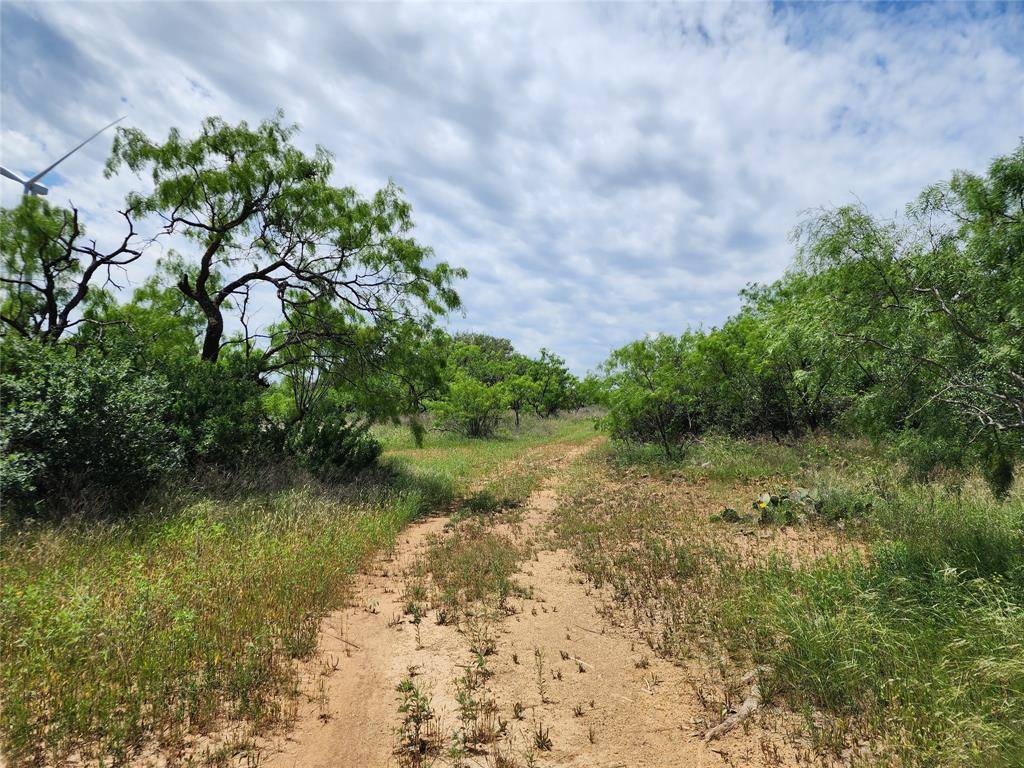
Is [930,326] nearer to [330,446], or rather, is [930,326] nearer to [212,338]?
[330,446]

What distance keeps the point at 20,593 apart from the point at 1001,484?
11.6 m

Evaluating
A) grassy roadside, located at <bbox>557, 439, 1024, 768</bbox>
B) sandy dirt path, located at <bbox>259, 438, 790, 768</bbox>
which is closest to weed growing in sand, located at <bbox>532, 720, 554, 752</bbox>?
sandy dirt path, located at <bbox>259, 438, 790, 768</bbox>

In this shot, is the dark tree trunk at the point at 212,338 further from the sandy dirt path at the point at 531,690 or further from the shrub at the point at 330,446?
the sandy dirt path at the point at 531,690

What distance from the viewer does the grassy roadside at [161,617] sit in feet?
11.6

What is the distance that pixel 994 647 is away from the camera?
4055mm

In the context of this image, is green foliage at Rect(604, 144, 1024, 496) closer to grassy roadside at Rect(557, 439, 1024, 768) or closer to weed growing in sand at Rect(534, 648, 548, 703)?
grassy roadside at Rect(557, 439, 1024, 768)

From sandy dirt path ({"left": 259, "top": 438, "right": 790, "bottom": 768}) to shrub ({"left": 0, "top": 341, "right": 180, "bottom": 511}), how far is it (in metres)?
4.79

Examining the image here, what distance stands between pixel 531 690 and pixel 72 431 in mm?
7980

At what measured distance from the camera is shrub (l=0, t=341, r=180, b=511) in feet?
22.6

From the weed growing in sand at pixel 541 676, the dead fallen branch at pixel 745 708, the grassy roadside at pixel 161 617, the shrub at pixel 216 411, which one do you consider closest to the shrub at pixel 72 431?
Result: the grassy roadside at pixel 161 617

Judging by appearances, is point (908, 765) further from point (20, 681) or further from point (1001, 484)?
point (20, 681)

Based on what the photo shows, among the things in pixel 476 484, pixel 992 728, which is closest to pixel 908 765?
pixel 992 728

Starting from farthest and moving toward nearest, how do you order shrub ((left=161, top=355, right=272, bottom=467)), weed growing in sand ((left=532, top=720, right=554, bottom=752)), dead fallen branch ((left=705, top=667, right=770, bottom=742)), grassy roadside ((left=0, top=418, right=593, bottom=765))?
shrub ((left=161, top=355, right=272, bottom=467))
dead fallen branch ((left=705, top=667, right=770, bottom=742))
weed growing in sand ((left=532, top=720, right=554, bottom=752))
grassy roadside ((left=0, top=418, right=593, bottom=765))

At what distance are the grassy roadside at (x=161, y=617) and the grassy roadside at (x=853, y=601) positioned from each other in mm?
4136
